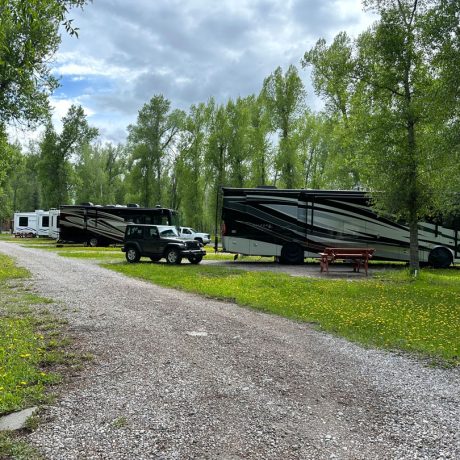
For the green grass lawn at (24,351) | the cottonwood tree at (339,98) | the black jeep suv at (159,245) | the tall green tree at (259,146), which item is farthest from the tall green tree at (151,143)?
the green grass lawn at (24,351)

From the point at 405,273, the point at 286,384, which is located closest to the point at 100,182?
the point at 405,273

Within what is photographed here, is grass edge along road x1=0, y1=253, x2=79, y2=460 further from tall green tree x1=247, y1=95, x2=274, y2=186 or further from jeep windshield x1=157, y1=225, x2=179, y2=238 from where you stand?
tall green tree x1=247, y1=95, x2=274, y2=186

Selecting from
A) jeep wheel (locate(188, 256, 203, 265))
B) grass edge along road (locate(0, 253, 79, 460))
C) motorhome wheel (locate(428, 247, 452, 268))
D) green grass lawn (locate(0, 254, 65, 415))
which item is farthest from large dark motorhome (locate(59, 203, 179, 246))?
grass edge along road (locate(0, 253, 79, 460))

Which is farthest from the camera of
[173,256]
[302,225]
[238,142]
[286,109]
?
[238,142]

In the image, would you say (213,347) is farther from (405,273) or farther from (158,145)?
(158,145)

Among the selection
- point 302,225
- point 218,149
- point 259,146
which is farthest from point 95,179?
point 302,225

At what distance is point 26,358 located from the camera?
5.71 m

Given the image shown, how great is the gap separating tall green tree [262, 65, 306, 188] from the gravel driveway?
36.0 meters

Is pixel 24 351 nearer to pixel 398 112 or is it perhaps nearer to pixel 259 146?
pixel 398 112

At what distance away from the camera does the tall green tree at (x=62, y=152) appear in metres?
55.5

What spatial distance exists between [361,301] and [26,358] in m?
8.10

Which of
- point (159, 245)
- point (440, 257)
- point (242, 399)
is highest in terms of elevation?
point (159, 245)

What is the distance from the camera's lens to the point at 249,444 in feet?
12.0

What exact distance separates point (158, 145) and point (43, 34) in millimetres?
38654
